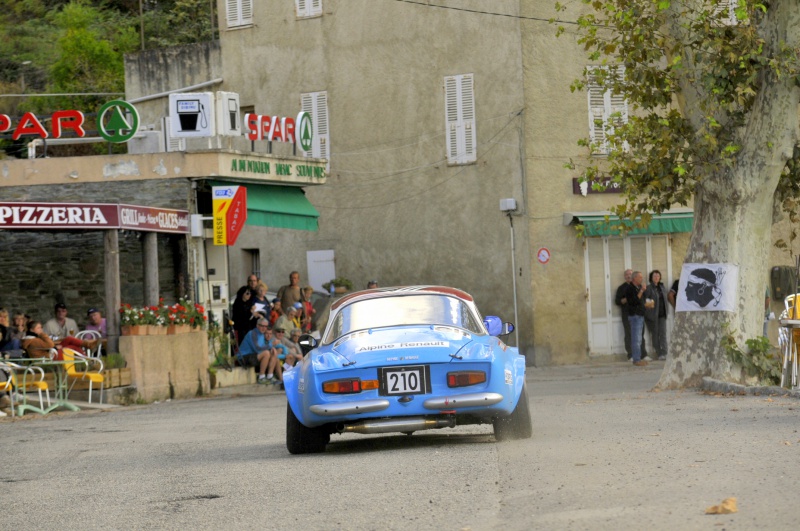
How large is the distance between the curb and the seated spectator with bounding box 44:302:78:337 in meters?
11.3

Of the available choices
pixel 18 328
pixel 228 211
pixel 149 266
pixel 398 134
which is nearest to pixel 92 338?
pixel 149 266

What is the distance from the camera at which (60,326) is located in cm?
2545

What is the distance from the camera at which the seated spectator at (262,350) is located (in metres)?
27.5

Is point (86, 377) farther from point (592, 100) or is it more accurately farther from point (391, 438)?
point (592, 100)

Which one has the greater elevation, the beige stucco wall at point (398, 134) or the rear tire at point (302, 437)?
the beige stucco wall at point (398, 134)

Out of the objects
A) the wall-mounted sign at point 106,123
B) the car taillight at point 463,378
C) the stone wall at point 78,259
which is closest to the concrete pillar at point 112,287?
the wall-mounted sign at point 106,123

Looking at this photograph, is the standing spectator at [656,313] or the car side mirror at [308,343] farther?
the standing spectator at [656,313]

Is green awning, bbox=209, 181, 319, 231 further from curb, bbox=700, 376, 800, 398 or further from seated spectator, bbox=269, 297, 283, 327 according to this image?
curb, bbox=700, 376, 800, 398

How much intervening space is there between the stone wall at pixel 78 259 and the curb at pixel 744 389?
40.2ft

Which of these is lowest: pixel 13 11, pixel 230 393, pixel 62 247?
pixel 230 393

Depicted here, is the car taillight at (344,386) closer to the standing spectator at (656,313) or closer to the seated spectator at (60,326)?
the seated spectator at (60,326)

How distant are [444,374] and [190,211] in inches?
675

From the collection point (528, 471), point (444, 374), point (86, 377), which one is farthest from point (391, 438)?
point (86, 377)

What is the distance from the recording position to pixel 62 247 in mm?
29344
